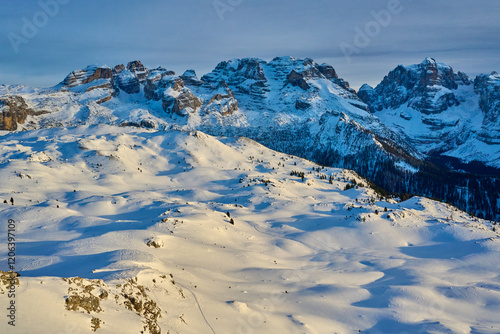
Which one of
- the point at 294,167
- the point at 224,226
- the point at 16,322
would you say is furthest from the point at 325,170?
the point at 16,322

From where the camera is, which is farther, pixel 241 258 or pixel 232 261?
pixel 241 258

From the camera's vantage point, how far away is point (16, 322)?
17094 mm

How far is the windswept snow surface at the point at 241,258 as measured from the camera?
25.2 m

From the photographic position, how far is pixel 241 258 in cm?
4256

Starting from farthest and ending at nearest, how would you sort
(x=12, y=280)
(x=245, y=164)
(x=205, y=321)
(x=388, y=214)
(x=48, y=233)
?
1. (x=245, y=164)
2. (x=388, y=214)
3. (x=48, y=233)
4. (x=205, y=321)
5. (x=12, y=280)

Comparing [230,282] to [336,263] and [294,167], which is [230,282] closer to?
[336,263]

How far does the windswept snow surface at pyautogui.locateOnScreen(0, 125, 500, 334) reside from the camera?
82.8 ft

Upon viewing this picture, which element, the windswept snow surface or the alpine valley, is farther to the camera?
→ the windswept snow surface

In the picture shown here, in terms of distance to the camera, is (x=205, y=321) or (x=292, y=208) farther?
(x=292, y=208)

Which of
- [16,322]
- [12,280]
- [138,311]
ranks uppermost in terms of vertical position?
[12,280]

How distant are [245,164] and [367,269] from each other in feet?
275

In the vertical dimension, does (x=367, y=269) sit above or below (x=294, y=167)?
below

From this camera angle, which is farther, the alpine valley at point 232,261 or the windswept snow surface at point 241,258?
the windswept snow surface at point 241,258

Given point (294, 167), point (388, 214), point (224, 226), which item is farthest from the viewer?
point (294, 167)
